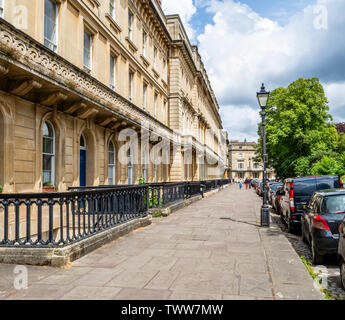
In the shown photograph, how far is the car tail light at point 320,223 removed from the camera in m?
7.06

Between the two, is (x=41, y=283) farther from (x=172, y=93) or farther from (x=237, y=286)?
(x=172, y=93)

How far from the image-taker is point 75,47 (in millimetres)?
14000

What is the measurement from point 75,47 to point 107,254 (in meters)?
9.65

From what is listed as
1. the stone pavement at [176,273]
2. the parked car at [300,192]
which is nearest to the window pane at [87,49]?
the stone pavement at [176,273]

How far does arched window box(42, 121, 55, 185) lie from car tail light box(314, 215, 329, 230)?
29.3 feet

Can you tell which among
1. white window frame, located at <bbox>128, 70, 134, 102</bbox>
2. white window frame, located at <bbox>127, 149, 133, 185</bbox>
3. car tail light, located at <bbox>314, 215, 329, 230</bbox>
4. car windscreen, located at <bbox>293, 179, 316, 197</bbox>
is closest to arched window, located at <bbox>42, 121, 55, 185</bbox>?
white window frame, located at <bbox>127, 149, 133, 185</bbox>

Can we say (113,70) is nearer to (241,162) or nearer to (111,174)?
(111,174)

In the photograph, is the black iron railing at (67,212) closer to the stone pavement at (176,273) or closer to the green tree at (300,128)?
the stone pavement at (176,273)

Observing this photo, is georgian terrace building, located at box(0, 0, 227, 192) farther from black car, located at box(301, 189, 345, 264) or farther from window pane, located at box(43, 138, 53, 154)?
black car, located at box(301, 189, 345, 264)

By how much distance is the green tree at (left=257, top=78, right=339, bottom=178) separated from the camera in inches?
1293

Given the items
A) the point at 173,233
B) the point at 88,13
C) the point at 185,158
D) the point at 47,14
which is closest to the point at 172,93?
the point at 185,158

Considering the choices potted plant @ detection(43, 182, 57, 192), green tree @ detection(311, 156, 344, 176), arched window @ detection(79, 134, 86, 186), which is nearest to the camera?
potted plant @ detection(43, 182, 57, 192)

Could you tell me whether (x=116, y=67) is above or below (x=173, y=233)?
above

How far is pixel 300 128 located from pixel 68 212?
3055 cm
